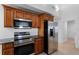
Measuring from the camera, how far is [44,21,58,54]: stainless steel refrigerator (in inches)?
80.8

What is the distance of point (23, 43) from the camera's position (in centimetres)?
202

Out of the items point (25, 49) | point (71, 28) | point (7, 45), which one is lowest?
point (25, 49)

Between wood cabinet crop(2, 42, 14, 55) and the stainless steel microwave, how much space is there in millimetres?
322

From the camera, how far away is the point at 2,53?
6.08 ft

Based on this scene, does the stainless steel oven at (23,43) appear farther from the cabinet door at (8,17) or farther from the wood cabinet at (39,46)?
the cabinet door at (8,17)

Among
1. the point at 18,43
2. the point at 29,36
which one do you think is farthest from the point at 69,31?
the point at 18,43

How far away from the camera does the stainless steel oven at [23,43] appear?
194 centimetres

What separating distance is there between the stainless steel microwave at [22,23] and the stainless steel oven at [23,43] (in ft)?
0.43

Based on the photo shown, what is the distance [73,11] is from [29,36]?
92cm

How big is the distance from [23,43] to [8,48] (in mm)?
296

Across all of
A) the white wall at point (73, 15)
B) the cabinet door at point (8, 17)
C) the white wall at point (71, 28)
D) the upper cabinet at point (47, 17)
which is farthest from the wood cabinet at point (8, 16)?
the white wall at point (71, 28)

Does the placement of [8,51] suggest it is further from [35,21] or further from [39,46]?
[35,21]

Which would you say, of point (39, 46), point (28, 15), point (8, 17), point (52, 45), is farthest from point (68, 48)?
point (8, 17)
